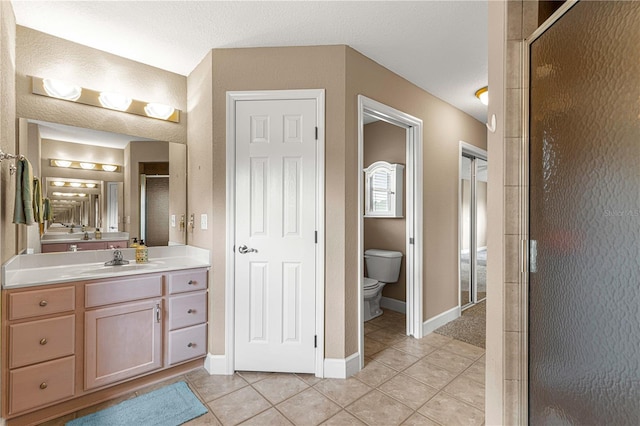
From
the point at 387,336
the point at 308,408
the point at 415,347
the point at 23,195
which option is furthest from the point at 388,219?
the point at 23,195

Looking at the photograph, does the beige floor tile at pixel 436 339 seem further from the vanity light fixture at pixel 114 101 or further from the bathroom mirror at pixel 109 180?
the vanity light fixture at pixel 114 101

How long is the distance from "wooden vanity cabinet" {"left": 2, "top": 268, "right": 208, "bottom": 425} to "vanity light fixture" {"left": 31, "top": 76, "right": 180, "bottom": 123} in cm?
134

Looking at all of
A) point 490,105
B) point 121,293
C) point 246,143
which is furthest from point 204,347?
point 490,105

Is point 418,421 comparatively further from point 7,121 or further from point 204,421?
point 7,121

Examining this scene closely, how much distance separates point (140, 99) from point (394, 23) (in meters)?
2.08

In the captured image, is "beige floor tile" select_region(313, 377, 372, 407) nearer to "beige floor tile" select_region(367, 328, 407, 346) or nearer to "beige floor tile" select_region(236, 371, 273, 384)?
"beige floor tile" select_region(236, 371, 273, 384)

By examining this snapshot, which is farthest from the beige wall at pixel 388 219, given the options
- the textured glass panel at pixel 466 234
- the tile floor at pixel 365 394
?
the tile floor at pixel 365 394

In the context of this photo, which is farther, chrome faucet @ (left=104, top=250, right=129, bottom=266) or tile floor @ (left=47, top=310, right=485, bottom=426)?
chrome faucet @ (left=104, top=250, right=129, bottom=266)

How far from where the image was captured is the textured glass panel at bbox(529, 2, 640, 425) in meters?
0.83

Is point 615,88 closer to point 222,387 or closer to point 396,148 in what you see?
point 222,387

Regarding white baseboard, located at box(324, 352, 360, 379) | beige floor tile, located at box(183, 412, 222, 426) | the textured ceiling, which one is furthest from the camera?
white baseboard, located at box(324, 352, 360, 379)

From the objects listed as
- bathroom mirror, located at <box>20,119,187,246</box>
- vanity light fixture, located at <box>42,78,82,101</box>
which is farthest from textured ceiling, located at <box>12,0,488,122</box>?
bathroom mirror, located at <box>20,119,187,246</box>

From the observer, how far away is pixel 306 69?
7.05 ft

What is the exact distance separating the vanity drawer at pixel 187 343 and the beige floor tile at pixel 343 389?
0.92 metres
